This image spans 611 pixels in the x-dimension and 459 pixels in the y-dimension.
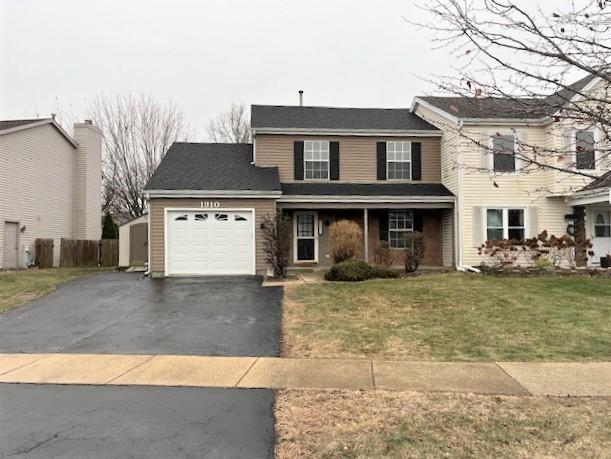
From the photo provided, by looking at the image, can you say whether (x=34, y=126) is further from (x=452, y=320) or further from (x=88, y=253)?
(x=452, y=320)

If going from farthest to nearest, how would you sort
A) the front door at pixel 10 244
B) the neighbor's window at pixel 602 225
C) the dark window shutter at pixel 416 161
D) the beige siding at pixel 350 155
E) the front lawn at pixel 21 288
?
the front door at pixel 10 244 → the dark window shutter at pixel 416 161 → the beige siding at pixel 350 155 → the neighbor's window at pixel 602 225 → the front lawn at pixel 21 288

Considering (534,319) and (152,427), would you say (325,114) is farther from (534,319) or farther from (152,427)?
→ (152,427)

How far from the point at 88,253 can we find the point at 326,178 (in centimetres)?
1284

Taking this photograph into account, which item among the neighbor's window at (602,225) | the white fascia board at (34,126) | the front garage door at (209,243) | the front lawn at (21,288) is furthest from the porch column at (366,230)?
the white fascia board at (34,126)

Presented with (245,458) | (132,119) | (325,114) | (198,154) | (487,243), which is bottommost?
(245,458)

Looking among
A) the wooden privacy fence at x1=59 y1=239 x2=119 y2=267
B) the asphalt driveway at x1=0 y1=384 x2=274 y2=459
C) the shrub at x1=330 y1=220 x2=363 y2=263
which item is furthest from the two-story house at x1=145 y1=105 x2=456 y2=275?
the asphalt driveway at x1=0 y1=384 x2=274 y2=459

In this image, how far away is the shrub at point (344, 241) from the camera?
16391mm

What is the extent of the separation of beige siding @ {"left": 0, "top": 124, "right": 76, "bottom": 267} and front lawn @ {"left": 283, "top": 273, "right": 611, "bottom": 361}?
14856mm

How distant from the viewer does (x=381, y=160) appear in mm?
19297

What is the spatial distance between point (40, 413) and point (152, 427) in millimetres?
1277

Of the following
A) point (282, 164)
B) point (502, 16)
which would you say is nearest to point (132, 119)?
point (282, 164)

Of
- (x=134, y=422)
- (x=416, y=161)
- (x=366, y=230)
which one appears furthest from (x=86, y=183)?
(x=134, y=422)

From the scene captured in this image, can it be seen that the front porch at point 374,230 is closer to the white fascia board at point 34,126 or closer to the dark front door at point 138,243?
the dark front door at point 138,243

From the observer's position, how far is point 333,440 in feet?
14.0
